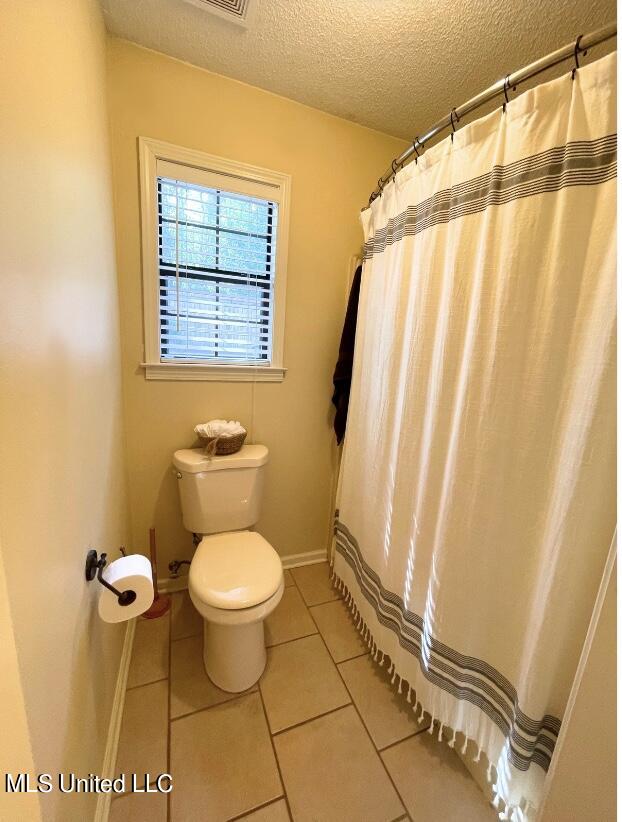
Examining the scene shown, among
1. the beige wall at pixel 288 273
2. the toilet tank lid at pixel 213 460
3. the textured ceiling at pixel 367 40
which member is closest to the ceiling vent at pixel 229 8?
the textured ceiling at pixel 367 40

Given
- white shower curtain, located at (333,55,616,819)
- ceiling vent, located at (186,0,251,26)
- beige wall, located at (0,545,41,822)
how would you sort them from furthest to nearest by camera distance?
Answer: 1. ceiling vent, located at (186,0,251,26)
2. white shower curtain, located at (333,55,616,819)
3. beige wall, located at (0,545,41,822)

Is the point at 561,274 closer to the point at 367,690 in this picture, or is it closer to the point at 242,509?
the point at 242,509

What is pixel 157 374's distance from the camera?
4.91ft

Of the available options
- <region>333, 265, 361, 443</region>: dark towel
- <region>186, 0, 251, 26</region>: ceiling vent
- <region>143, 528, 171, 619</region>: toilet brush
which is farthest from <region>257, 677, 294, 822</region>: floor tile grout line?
<region>186, 0, 251, 26</region>: ceiling vent

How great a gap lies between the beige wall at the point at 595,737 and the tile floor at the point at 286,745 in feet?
1.75

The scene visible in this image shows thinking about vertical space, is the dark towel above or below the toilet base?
above

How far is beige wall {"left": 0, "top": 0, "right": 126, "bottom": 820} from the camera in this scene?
0.44 meters

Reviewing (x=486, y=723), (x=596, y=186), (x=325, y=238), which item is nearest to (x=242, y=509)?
(x=486, y=723)

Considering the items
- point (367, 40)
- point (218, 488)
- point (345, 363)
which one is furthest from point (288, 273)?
point (218, 488)

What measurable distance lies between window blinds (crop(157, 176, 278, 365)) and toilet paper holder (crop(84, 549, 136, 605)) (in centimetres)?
95

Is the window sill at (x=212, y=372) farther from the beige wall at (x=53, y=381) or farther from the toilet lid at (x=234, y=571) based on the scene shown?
the toilet lid at (x=234, y=571)

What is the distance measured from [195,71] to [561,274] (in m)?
1.67

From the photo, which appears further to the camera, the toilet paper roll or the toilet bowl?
the toilet bowl

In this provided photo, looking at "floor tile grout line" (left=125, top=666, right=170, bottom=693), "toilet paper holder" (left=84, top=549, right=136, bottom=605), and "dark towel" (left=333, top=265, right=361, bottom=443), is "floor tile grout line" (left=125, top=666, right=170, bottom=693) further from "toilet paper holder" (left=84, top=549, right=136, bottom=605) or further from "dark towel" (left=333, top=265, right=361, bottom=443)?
"dark towel" (left=333, top=265, right=361, bottom=443)
